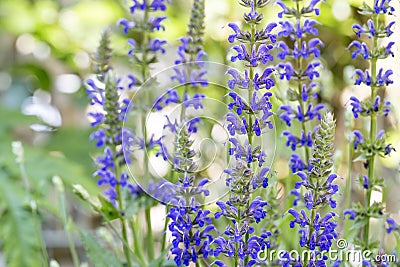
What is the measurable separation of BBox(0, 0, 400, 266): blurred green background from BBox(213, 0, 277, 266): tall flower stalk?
429 millimetres

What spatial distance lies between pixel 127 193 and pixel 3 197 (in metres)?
0.46

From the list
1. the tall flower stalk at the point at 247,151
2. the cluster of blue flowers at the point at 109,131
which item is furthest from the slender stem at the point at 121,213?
the tall flower stalk at the point at 247,151

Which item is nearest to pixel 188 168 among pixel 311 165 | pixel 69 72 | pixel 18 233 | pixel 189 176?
pixel 189 176

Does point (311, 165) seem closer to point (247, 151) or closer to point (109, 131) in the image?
point (247, 151)

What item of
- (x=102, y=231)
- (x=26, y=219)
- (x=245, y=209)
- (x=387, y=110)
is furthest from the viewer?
(x=26, y=219)

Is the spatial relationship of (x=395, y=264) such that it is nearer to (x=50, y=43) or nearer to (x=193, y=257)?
(x=193, y=257)

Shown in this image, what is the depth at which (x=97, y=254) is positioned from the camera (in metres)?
0.80

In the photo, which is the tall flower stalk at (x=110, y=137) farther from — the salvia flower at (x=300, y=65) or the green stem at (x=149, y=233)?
the salvia flower at (x=300, y=65)

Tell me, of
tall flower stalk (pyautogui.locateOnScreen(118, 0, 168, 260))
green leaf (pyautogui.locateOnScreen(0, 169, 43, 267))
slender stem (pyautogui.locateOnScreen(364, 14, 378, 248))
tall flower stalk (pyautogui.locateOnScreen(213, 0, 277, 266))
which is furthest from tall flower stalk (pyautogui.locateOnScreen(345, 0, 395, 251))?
green leaf (pyautogui.locateOnScreen(0, 169, 43, 267))

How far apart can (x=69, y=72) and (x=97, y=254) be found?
1.67 meters

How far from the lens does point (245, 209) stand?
61 centimetres

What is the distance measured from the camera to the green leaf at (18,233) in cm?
108

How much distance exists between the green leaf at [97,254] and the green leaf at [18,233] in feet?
0.81

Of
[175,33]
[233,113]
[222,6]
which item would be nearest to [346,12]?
[222,6]
